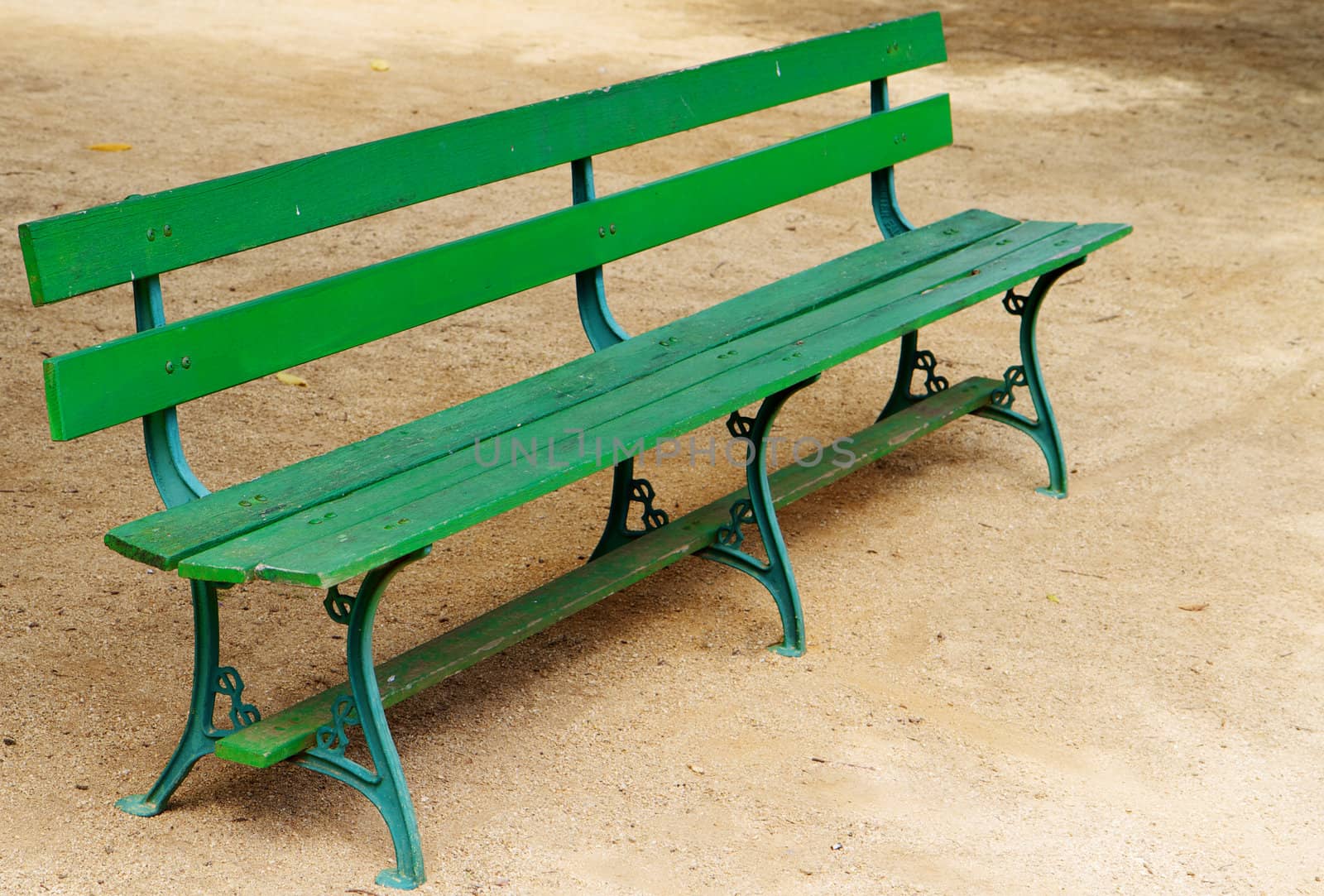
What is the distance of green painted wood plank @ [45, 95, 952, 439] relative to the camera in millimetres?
2713

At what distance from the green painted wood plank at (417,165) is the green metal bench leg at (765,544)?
2.73 feet

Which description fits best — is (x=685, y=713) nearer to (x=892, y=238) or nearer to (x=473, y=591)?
(x=473, y=591)

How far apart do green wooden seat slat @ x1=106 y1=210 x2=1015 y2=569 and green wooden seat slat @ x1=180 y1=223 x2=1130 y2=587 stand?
0.05m

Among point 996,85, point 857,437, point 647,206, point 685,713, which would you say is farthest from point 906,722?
point 996,85

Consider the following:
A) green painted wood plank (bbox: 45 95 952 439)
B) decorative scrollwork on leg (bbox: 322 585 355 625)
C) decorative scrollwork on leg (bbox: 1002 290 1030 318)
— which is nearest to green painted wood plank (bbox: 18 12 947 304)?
green painted wood plank (bbox: 45 95 952 439)

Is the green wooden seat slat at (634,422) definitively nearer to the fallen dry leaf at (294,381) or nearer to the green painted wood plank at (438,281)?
the green painted wood plank at (438,281)

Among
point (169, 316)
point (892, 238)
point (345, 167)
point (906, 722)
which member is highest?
point (345, 167)

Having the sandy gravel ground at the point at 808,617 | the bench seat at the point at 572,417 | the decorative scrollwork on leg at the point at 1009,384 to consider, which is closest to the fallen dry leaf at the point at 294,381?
the sandy gravel ground at the point at 808,617

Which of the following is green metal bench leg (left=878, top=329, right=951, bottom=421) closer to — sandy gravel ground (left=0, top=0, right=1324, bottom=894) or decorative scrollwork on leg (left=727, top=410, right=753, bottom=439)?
sandy gravel ground (left=0, top=0, right=1324, bottom=894)

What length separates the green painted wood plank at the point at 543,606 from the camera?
278cm

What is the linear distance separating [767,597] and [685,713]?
0.61 meters

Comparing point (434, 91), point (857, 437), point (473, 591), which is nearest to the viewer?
point (473, 591)

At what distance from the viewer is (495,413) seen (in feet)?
10.7

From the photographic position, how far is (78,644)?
352 cm
